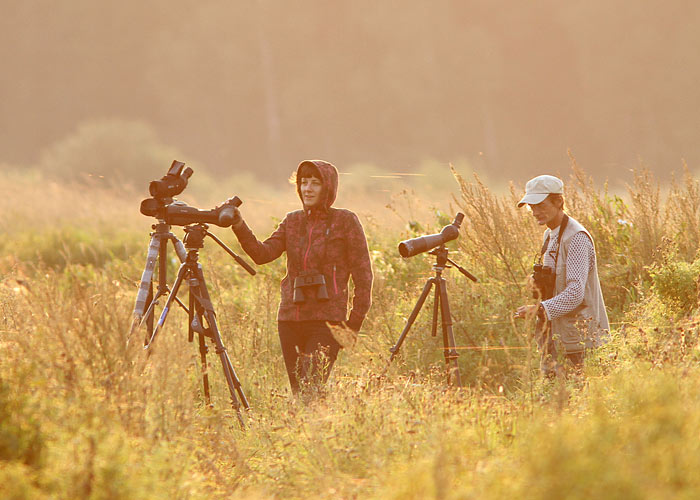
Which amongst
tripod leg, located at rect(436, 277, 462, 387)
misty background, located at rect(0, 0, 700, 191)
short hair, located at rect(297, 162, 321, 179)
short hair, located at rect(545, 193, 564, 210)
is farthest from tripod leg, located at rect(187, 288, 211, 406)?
misty background, located at rect(0, 0, 700, 191)

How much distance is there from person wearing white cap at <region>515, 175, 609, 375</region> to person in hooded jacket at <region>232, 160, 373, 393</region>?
1075 mm

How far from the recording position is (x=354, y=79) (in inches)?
1513

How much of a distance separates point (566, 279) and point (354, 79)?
34878 mm

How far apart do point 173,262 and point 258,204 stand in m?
7.23

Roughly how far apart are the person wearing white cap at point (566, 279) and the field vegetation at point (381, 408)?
0.16 m

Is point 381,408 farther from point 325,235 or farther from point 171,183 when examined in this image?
point 171,183

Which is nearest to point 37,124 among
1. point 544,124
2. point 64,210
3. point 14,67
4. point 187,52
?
point 14,67

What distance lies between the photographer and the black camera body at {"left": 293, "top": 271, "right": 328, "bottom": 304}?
452 centimetres

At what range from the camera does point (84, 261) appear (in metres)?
12.1

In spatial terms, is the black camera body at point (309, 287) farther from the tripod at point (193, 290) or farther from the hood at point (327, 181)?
the hood at point (327, 181)

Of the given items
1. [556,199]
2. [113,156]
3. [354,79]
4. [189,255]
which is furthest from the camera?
[354,79]

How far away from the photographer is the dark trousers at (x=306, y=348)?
4.46 m

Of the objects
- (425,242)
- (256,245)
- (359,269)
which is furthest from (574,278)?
(256,245)

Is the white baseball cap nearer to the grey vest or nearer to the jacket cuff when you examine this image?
the grey vest
